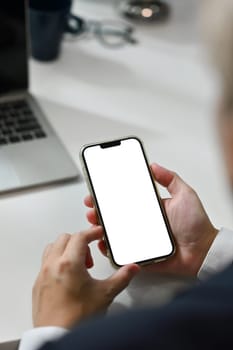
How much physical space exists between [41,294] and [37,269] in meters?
0.06

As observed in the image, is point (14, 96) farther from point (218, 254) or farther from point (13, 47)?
point (218, 254)

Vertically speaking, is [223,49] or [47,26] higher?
[223,49]

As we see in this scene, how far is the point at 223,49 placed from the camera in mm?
544

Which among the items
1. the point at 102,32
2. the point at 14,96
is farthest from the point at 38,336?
the point at 102,32

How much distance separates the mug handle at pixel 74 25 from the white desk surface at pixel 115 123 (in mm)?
26

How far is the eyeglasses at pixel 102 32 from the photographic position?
130cm

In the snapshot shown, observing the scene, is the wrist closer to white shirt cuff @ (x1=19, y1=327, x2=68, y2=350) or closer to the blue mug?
white shirt cuff @ (x1=19, y1=327, x2=68, y2=350)

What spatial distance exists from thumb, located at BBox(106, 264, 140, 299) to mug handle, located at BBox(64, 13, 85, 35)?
0.60 metres

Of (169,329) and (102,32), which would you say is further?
(102,32)

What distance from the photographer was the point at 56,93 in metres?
1.15

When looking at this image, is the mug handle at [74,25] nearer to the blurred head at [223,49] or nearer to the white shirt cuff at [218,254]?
the white shirt cuff at [218,254]

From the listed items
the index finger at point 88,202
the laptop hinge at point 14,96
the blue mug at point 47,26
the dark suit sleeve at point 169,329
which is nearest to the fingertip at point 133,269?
the index finger at point 88,202

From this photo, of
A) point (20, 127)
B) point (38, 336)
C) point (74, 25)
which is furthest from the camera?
point (74, 25)

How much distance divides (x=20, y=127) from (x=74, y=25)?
0.35 m
